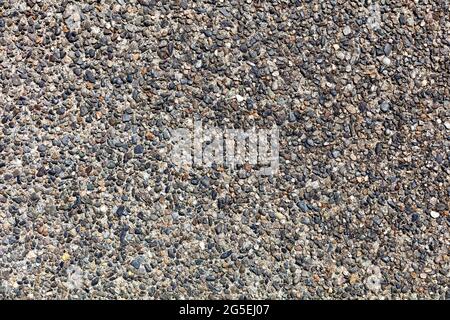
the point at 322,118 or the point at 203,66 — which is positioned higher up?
the point at 203,66

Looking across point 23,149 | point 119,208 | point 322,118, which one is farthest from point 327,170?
point 23,149

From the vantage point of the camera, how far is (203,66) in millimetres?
2609

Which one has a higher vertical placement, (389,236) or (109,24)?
(109,24)

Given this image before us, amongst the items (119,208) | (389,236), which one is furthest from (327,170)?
(119,208)

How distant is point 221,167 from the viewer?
8.45 ft

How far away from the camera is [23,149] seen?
2.55 metres

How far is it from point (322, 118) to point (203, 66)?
597mm

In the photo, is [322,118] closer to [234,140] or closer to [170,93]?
[234,140]

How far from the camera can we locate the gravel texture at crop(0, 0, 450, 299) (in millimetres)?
2529

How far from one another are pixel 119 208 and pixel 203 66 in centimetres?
75

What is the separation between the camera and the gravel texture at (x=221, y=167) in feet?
8.30
